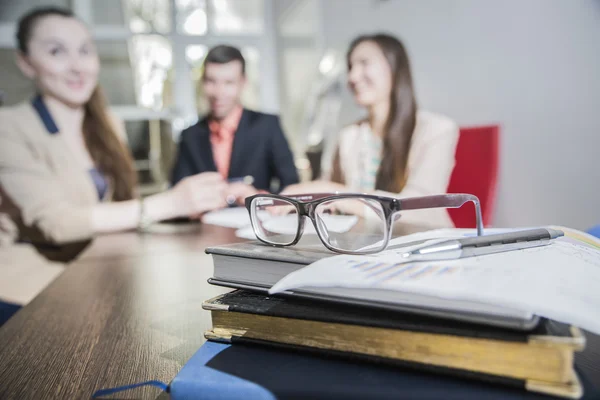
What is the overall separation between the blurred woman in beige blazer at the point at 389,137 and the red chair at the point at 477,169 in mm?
64

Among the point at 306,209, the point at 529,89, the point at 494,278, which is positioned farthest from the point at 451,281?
the point at 529,89

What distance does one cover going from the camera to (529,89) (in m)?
1.26

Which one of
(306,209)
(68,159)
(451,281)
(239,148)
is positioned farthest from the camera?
(239,148)

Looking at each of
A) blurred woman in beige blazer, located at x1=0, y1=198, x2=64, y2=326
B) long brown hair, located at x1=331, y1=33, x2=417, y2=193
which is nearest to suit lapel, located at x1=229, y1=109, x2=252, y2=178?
long brown hair, located at x1=331, y1=33, x2=417, y2=193

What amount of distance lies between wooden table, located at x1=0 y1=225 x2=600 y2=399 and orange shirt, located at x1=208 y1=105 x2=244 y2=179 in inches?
39.0

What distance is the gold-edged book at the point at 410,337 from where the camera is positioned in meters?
0.22

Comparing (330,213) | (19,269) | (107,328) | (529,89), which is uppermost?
(529,89)

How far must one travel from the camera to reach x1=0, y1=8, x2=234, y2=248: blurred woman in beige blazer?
112cm

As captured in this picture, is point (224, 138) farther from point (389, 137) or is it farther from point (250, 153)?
point (389, 137)

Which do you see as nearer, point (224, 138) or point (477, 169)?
point (477, 169)

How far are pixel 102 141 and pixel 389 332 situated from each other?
1420 mm

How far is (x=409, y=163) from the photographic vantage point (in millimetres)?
1207

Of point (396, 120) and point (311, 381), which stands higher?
point (396, 120)

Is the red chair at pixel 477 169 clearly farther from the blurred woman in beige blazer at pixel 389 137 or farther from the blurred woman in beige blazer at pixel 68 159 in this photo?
the blurred woman in beige blazer at pixel 68 159
